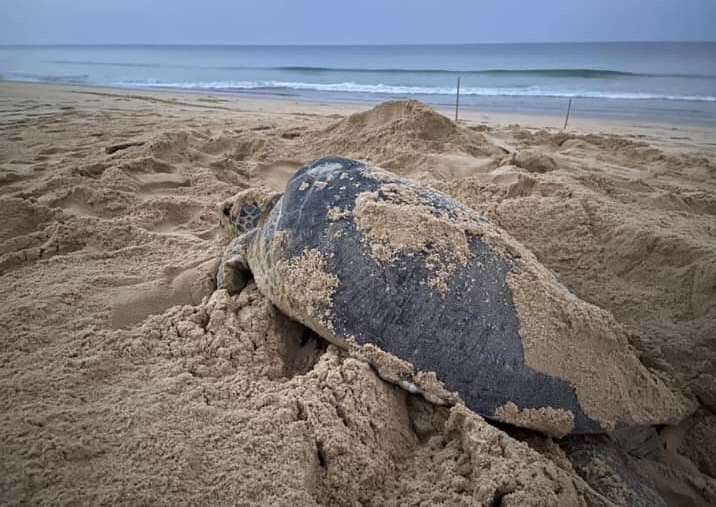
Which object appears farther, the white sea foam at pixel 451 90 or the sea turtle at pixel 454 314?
the white sea foam at pixel 451 90

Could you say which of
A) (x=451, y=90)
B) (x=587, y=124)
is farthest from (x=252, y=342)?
(x=451, y=90)

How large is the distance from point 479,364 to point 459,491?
0.42 m

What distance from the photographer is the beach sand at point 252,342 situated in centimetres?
120

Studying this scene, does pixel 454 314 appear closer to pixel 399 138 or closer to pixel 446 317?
pixel 446 317

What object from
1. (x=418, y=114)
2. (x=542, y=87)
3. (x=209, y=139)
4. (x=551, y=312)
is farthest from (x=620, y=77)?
(x=551, y=312)

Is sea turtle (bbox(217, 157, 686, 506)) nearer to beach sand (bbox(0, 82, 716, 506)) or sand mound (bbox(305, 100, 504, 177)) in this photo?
beach sand (bbox(0, 82, 716, 506))

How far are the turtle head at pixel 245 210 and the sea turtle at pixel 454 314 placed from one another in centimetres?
63

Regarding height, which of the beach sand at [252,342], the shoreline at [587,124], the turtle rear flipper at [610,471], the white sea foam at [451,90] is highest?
the white sea foam at [451,90]

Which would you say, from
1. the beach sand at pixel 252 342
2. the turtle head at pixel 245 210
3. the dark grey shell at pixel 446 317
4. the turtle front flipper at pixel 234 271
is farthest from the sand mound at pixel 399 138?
the dark grey shell at pixel 446 317

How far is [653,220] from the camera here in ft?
8.91

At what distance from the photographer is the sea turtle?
1454mm

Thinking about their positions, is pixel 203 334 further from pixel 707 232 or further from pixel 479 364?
pixel 707 232

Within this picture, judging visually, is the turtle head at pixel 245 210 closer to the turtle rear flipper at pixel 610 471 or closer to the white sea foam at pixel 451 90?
the turtle rear flipper at pixel 610 471

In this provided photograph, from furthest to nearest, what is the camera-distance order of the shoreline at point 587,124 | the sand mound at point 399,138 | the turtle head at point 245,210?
the shoreline at point 587,124
the sand mound at point 399,138
the turtle head at point 245,210
